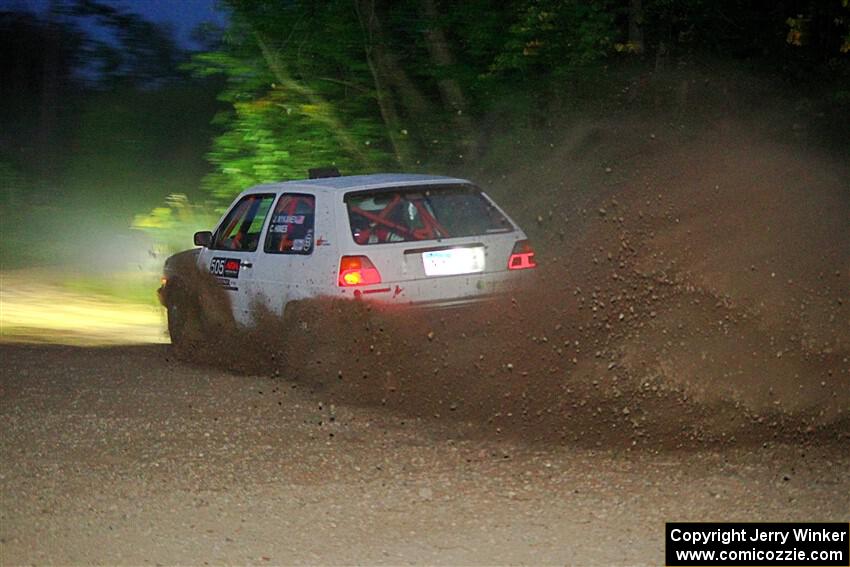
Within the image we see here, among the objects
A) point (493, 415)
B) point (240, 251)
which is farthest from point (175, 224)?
point (493, 415)

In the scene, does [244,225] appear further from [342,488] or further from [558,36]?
[558,36]

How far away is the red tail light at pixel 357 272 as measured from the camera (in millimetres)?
9727

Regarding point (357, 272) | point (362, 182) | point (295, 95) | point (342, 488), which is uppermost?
point (295, 95)

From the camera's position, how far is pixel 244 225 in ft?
37.1

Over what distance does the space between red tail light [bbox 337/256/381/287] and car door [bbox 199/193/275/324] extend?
129 centimetres

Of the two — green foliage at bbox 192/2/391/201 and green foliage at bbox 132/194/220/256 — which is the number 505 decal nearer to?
green foliage at bbox 192/2/391/201

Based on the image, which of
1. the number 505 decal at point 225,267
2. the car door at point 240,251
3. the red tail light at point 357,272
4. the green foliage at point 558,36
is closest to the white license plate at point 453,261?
the red tail light at point 357,272

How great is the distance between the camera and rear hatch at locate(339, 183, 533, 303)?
980 cm

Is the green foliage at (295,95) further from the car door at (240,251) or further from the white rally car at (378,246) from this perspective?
the white rally car at (378,246)

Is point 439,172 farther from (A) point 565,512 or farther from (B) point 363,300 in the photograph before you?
(A) point 565,512

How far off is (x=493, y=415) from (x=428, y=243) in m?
1.87

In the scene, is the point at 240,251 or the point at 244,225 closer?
the point at 240,251

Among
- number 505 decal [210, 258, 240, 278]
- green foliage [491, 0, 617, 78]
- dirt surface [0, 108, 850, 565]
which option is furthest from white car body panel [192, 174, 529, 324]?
green foliage [491, 0, 617, 78]

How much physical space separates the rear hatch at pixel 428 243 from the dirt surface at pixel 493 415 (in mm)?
240
